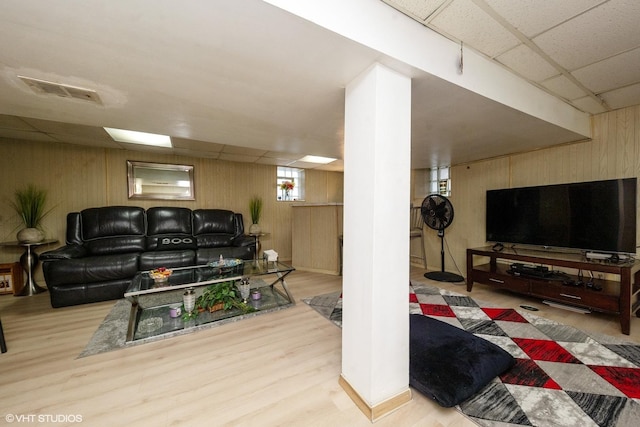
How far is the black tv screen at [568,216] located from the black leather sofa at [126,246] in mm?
3646

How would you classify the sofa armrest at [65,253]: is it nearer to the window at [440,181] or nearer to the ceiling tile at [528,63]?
the ceiling tile at [528,63]

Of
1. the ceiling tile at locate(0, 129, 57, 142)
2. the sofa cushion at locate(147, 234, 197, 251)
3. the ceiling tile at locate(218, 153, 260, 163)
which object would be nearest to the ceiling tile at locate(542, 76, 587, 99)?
the ceiling tile at locate(218, 153, 260, 163)

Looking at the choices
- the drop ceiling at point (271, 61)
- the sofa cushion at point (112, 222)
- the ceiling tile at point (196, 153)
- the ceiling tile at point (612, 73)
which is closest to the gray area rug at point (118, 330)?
the sofa cushion at point (112, 222)

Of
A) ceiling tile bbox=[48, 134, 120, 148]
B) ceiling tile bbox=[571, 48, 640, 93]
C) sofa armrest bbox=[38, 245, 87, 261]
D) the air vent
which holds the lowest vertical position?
sofa armrest bbox=[38, 245, 87, 261]

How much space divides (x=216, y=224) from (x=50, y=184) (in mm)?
2309

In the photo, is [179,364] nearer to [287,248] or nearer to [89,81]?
[89,81]

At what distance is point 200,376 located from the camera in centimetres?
156

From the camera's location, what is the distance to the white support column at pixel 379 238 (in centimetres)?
121

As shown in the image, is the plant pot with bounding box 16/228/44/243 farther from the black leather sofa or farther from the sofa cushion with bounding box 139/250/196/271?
the sofa cushion with bounding box 139/250/196/271

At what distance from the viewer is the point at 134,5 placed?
3.04 feet

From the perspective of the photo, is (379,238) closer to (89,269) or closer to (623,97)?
(623,97)

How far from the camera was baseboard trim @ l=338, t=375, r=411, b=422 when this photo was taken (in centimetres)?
121

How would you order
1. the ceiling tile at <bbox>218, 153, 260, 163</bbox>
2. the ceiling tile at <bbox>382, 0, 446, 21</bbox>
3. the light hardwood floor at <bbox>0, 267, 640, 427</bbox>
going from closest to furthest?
1. the ceiling tile at <bbox>382, 0, 446, 21</bbox>
2. the light hardwood floor at <bbox>0, 267, 640, 427</bbox>
3. the ceiling tile at <bbox>218, 153, 260, 163</bbox>

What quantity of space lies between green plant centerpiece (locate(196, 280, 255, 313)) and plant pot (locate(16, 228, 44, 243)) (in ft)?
8.10
